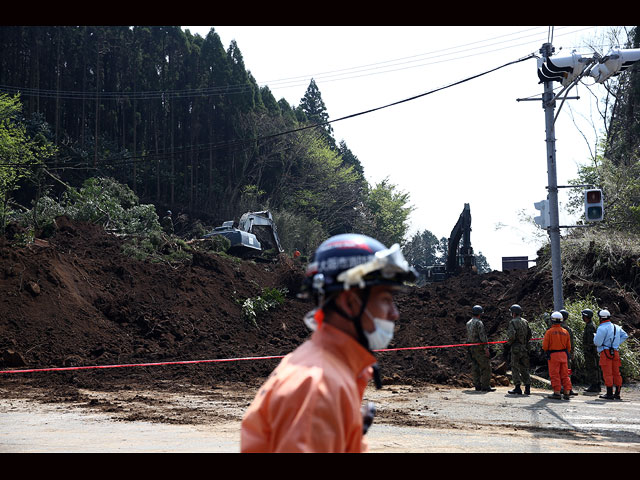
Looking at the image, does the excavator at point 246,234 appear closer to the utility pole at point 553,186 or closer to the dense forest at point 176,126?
the dense forest at point 176,126

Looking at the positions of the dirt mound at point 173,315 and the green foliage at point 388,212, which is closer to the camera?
the dirt mound at point 173,315

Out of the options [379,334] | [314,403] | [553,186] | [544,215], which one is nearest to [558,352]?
[544,215]

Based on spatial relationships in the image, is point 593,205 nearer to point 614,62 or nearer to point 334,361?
point 614,62

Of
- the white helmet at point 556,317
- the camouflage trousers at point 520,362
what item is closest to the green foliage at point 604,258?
the camouflage trousers at point 520,362

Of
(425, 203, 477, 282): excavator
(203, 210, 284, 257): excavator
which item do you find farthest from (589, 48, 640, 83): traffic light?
(203, 210, 284, 257): excavator

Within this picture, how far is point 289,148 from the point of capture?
61.4 metres

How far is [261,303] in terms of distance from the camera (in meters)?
26.2

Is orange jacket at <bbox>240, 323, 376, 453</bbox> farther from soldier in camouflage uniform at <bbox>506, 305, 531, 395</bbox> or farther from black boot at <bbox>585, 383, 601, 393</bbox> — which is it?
black boot at <bbox>585, 383, 601, 393</bbox>

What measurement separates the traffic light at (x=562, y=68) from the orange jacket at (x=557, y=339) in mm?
5317

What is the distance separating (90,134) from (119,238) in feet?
96.6

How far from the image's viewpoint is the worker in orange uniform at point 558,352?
15.0m

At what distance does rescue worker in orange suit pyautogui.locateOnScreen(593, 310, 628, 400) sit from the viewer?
15.2m

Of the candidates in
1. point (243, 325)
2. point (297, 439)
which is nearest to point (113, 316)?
point (243, 325)

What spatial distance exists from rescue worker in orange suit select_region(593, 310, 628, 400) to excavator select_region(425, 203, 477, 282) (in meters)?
18.8
